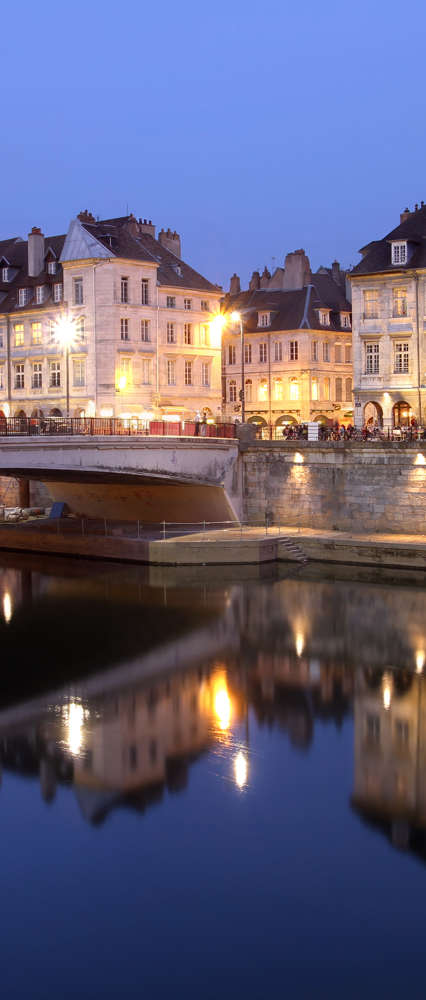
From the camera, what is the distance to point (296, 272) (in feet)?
266

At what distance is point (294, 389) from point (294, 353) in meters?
2.64

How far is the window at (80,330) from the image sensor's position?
205ft

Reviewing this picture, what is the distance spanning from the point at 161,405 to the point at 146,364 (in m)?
2.61

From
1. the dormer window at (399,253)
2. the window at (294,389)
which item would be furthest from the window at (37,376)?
the dormer window at (399,253)

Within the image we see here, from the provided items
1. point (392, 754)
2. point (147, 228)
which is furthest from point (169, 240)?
point (392, 754)

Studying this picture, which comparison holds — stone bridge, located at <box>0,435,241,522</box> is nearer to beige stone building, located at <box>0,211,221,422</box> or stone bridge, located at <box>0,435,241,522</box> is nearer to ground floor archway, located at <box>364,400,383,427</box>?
beige stone building, located at <box>0,211,221,422</box>

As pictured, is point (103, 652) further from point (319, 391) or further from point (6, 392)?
point (319, 391)

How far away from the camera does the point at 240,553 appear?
46.0 metres

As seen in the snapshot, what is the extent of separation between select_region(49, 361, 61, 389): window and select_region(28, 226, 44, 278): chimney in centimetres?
723

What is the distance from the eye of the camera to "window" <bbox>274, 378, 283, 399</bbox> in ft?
255

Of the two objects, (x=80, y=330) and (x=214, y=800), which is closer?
(x=214, y=800)

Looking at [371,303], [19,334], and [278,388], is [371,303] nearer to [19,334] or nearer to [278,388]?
[278,388]

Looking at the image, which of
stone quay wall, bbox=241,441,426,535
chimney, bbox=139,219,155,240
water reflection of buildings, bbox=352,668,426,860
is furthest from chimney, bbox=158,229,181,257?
water reflection of buildings, bbox=352,668,426,860

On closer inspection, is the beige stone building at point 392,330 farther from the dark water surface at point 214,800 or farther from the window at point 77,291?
the dark water surface at point 214,800
